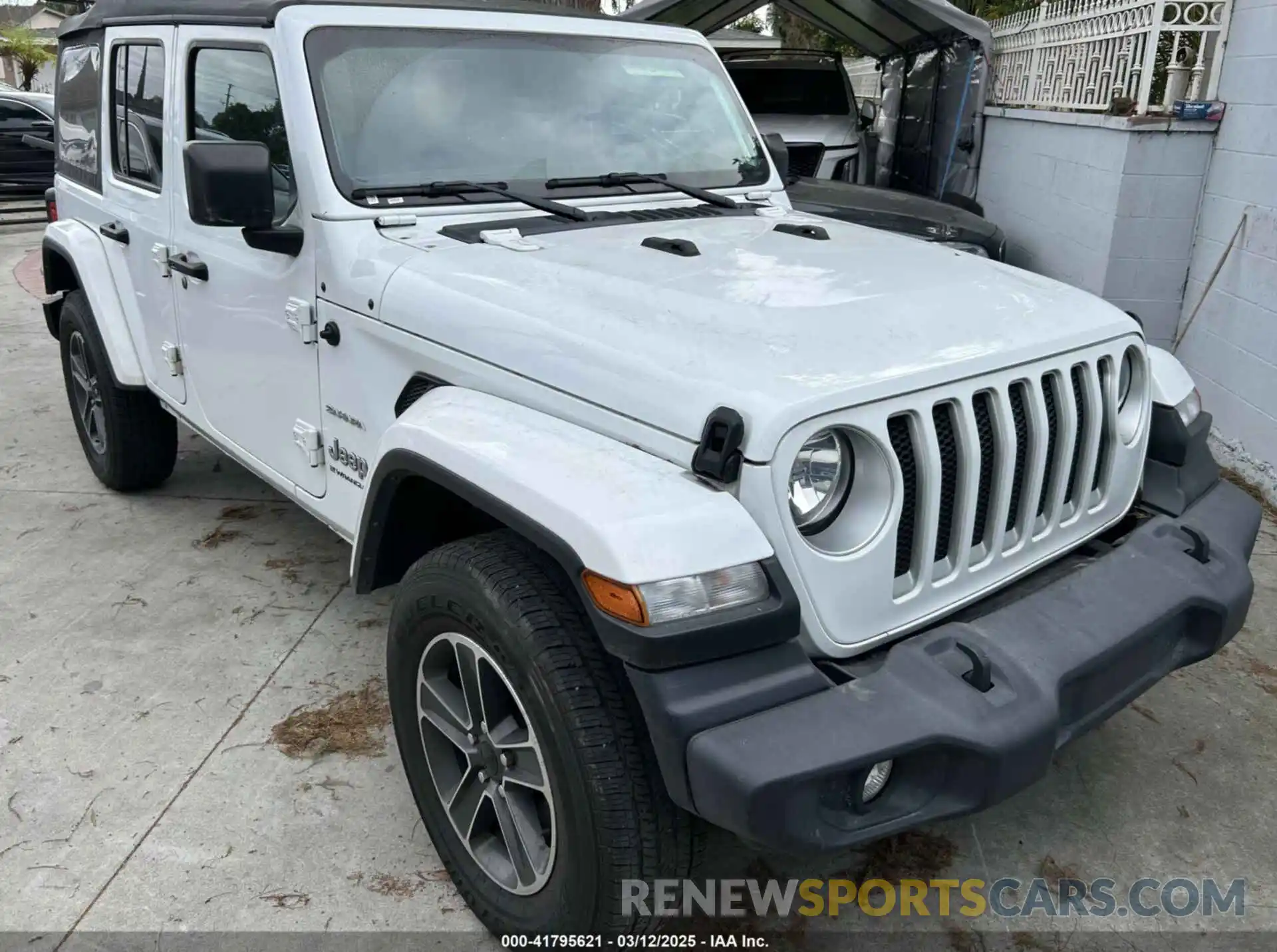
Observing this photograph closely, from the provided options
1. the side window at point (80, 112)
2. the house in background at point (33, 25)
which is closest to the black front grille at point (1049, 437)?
the side window at point (80, 112)

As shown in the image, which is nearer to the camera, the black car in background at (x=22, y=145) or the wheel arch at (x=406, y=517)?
the wheel arch at (x=406, y=517)

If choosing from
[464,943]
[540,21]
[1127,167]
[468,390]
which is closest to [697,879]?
[464,943]

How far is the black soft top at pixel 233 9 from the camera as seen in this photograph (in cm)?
300

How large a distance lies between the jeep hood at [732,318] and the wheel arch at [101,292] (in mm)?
1932

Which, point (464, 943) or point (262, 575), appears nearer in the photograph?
point (464, 943)

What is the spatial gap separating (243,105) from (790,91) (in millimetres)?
7676

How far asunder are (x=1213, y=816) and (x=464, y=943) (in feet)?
6.44

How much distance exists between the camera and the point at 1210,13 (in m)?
5.37

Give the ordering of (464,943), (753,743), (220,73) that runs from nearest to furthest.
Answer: (753,743) → (464,943) → (220,73)

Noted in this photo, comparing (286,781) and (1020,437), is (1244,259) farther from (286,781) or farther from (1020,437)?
(286,781)

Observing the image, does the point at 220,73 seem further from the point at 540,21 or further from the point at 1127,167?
the point at 1127,167

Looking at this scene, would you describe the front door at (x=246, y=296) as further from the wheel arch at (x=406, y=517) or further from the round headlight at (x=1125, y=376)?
the round headlight at (x=1125, y=376)

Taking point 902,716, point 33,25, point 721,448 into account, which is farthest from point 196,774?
point 33,25

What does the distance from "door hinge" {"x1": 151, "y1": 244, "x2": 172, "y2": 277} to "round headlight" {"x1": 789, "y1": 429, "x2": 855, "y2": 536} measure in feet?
8.88
